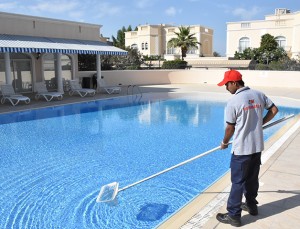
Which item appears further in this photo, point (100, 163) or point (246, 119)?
point (100, 163)

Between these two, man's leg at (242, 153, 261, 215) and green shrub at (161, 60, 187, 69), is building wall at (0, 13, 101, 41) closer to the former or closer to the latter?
green shrub at (161, 60, 187, 69)

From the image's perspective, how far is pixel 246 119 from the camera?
13.2 ft


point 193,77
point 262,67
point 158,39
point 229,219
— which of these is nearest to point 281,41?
point 158,39

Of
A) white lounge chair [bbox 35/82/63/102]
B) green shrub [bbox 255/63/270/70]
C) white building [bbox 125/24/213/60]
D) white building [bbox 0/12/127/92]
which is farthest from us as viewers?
white building [bbox 125/24/213/60]

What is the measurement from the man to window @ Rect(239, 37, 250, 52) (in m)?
55.1

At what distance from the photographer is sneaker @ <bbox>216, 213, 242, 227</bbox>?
4.24 metres

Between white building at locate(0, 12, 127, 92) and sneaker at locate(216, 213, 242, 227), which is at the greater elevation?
white building at locate(0, 12, 127, 92)

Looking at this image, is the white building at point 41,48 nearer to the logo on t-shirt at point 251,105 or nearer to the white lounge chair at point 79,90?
the white lounge chair at point 79,90

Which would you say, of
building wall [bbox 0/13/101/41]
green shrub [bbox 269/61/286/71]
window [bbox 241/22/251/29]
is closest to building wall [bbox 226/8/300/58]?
window [bbox 241/22/251/29]

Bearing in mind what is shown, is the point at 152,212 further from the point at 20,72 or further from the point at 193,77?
the point at 193,77

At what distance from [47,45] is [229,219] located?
58.9 ft

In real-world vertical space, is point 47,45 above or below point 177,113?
above

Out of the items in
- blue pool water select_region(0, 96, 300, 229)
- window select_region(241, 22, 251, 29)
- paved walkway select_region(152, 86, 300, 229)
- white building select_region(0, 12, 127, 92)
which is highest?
window select_region(241, 22, 251, 29)

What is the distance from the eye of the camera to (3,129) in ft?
42.3
